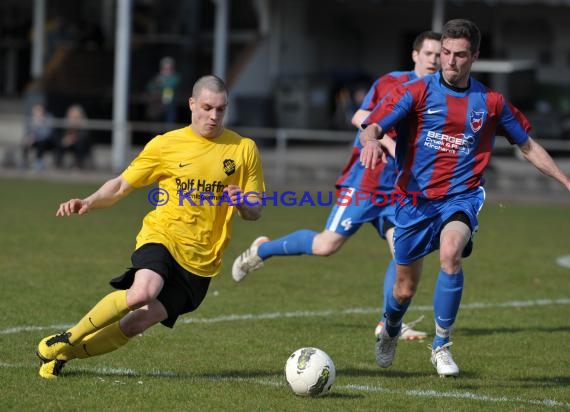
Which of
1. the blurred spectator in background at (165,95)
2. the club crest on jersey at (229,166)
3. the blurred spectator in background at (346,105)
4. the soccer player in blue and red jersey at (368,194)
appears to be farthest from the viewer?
the blurred spectator in background at (346,105)

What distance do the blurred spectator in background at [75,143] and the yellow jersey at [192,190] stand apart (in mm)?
16463

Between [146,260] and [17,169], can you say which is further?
[17,169]

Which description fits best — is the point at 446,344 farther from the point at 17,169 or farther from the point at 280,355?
the point at 17,169

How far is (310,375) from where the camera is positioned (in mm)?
6184

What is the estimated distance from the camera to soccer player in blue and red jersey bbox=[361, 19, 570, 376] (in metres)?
6.75

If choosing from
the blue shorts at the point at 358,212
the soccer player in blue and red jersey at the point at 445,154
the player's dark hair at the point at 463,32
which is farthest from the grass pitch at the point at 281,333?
the player's dark hair at the point at 463,32

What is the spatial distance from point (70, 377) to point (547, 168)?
3.10 meters

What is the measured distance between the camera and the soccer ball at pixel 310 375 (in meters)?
6.19

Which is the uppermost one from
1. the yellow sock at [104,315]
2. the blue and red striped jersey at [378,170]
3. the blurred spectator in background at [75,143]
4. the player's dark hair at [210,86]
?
the player's dark hair at [210,86]

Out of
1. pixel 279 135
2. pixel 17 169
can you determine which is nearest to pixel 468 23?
pixel 279 135

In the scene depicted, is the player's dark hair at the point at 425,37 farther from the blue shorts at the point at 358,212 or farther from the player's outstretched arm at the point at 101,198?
the player's outstretched arm at the point at 101,198

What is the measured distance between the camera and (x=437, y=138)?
6863 millimetres

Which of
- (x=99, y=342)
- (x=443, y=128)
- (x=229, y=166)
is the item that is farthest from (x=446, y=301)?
(x=99, y=342)
